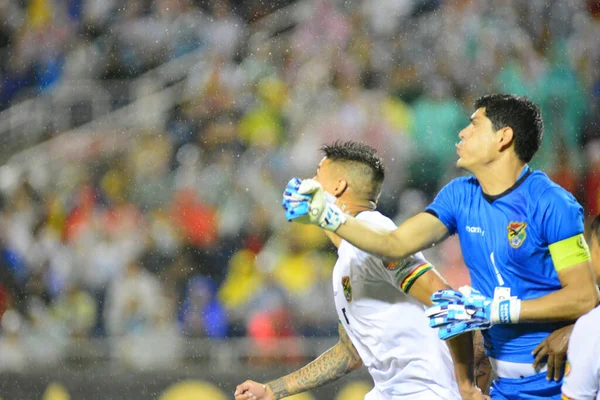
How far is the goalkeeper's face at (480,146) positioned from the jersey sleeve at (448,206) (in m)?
0.10

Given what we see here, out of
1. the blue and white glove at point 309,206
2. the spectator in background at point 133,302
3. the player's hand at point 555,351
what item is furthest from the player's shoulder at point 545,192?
the spectator in background at point 133,302

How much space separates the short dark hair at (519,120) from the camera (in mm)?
2506

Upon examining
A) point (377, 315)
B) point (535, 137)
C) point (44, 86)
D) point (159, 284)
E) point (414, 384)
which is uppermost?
point (44, 86)

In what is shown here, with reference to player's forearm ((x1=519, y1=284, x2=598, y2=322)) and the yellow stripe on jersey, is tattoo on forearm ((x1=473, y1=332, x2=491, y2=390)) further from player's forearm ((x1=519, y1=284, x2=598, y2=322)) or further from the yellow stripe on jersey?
player's forearm ((x1=519, y1=284, x2=598, y2=322))

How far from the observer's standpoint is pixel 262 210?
6.54m

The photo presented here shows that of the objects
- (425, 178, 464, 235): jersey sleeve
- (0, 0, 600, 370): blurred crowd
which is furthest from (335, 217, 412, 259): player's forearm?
(0, 0, 600, 370): blurred crowd

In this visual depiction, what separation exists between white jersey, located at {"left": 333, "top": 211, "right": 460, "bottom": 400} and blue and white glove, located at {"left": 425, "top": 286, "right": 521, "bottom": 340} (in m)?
0.44

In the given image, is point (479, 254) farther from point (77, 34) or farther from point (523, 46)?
point (77, 34)

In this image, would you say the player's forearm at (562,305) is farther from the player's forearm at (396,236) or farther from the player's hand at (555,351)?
the player's forearm at (396,236)

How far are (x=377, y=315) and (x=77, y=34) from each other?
5.75 m

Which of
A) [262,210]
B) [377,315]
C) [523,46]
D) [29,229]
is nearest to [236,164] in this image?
[262,210]

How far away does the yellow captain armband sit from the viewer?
227cm

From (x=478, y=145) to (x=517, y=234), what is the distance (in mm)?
298

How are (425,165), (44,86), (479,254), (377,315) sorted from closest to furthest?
(479,254)
(377,315)
(425,165)
(44,86)
